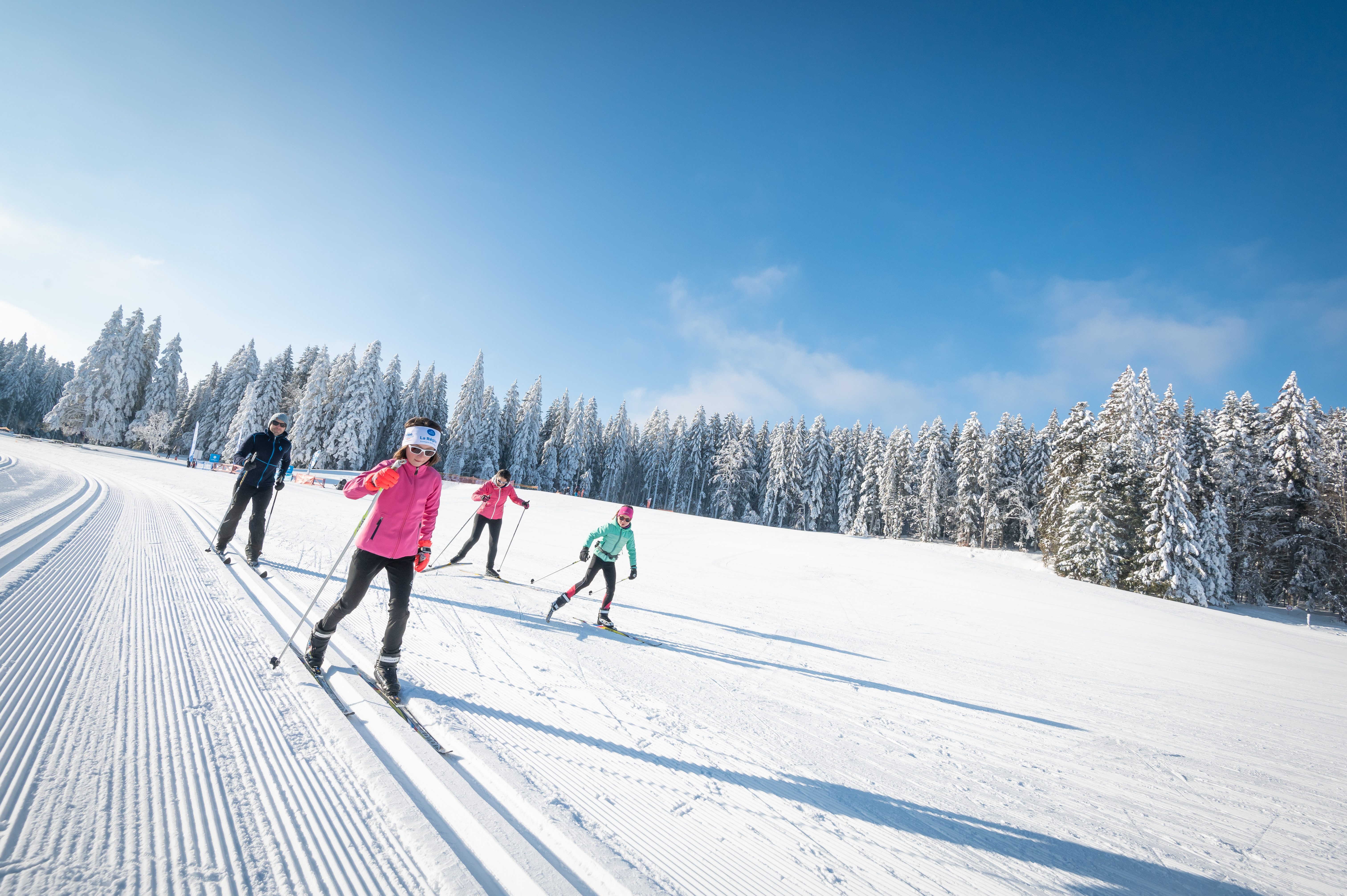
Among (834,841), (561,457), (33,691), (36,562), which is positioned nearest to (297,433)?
(561,457)

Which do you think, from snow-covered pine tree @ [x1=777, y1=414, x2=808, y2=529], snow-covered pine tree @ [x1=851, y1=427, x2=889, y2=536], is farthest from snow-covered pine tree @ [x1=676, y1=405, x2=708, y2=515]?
snow-covered pine tree @ [x1=851, y1=427, x2=889, y2=536]

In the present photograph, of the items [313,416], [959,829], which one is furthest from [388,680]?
[313,416]

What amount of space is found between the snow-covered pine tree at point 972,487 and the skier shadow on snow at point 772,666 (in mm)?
43822

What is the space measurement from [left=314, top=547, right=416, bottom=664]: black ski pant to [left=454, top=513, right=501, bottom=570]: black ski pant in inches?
188

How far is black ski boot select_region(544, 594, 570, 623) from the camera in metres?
6.64

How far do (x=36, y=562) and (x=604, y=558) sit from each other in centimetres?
629

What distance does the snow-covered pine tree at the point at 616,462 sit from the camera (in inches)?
2717

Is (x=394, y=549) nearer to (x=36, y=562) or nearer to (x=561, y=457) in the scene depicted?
(x=36, y=562)

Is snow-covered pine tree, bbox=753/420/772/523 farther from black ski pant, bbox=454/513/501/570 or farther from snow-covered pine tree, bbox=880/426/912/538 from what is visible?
black ski pant, bbox=454/513/501/570

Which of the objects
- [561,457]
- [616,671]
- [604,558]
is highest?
[561,457]

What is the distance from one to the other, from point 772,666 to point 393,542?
4.37 meters

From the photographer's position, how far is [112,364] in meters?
47.7

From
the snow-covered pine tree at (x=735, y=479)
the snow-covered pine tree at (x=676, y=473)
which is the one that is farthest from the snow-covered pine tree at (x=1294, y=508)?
the snow-covered pine tree at (x=676, y=473)

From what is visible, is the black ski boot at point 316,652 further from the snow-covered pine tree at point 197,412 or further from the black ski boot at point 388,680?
the snow-covered pine tree at point 197,412
